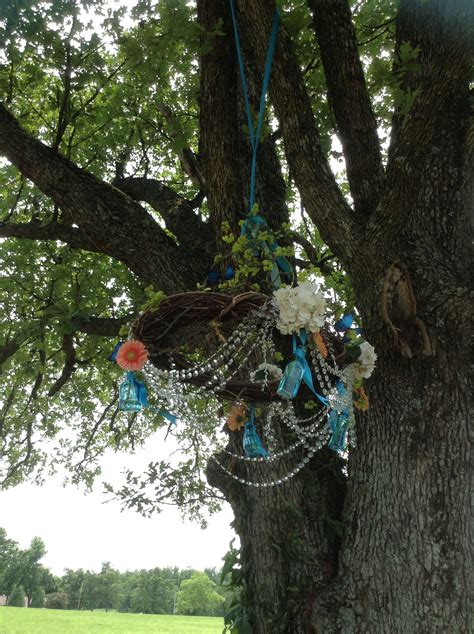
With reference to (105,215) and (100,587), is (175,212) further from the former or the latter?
(100,587)

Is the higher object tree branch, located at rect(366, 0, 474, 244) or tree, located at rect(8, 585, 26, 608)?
tree branch, located at rect(366, 0, 474, 244)

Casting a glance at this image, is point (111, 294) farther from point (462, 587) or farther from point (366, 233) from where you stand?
point (462, 587)

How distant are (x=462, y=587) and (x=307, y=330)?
1444mm

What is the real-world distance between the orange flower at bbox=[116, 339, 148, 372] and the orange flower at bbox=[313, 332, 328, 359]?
703mm

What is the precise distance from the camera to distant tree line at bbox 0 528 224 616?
38781 mm

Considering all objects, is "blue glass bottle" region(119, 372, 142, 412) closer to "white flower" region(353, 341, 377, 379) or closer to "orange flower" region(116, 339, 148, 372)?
"orange flower" region(116, 339, 148, 372)

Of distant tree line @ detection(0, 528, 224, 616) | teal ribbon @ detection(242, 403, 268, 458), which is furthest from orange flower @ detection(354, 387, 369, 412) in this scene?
distant tree line @ detection(0, 528, 224, 616)

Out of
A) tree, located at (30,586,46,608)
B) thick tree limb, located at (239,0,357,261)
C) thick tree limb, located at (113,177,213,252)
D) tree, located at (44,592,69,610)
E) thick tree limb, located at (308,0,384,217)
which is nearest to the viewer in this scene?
thick tree limb, located at (239,0,357,261)

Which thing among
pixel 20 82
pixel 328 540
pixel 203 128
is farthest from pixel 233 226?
pixel 20 82

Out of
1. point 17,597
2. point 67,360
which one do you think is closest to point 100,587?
point 17,597

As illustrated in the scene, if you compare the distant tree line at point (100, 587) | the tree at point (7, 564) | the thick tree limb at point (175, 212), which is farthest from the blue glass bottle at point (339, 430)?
the tree at point (7, 564)

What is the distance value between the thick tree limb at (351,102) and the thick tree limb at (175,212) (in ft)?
4.12

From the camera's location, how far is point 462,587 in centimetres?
236

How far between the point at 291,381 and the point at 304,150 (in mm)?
1637
